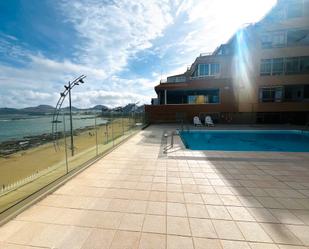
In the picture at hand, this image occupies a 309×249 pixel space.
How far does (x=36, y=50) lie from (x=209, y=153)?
32.4 ft

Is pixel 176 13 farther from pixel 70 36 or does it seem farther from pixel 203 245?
pixel 203 245

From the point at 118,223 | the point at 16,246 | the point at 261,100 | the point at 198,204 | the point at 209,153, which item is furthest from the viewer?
the point at 261,100

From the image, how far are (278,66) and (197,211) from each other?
844 inches

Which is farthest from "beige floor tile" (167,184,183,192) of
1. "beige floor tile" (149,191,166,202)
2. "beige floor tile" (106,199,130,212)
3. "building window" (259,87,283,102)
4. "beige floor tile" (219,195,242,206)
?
"building window" (259,87,283,102)

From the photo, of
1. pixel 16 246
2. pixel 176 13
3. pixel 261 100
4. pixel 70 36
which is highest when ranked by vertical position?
pixel 176 13

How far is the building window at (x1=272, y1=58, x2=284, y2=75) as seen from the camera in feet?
64.1

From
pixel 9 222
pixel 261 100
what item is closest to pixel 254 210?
pixel 9 222

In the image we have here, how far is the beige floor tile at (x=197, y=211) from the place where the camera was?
3.50 metres

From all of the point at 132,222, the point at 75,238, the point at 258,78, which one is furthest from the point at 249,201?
the point at 258,78

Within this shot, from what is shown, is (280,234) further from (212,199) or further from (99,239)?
(99,239)

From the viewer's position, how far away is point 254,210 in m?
3.66

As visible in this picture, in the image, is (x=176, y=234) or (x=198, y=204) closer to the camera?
(x=176, y=234)

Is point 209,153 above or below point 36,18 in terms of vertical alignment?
below

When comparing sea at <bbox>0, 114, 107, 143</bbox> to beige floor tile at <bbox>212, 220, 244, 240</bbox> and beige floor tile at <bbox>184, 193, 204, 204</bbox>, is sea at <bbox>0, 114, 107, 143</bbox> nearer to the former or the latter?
beige floor tile at <bbox>184, 193, 204, 204</bbox>
